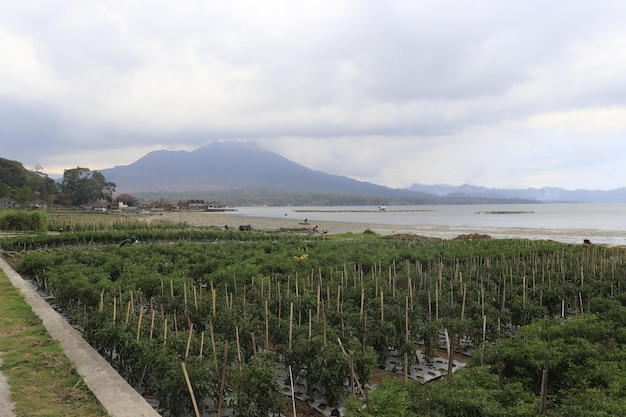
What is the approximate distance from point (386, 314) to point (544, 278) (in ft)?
25.4

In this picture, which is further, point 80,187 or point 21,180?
point 80,187

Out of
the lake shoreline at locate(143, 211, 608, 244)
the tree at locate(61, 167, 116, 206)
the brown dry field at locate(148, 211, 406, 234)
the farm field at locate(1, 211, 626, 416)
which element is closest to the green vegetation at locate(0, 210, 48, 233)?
the lake shoreline at locate(143, 211, 608, 244)

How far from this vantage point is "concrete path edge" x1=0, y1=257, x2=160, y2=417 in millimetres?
4752

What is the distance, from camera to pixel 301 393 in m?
6.25

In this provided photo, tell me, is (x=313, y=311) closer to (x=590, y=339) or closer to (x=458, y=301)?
(x=458, y=301)

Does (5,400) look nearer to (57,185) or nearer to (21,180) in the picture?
(21,180)

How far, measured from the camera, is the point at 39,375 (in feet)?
18.5

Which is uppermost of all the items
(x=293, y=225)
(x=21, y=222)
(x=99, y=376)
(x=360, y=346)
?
(x=21, y=222)

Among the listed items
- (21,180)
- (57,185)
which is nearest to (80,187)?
(57,185)

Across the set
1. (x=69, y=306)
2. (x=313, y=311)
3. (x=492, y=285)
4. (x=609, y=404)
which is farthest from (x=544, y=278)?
(x=69, y=306)

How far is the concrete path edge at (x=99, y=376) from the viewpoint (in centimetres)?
475

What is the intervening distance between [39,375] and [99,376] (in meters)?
0.88

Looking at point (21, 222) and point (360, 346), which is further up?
point (21, 222)

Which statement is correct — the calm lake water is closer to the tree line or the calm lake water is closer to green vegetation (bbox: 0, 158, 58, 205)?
the tree line
